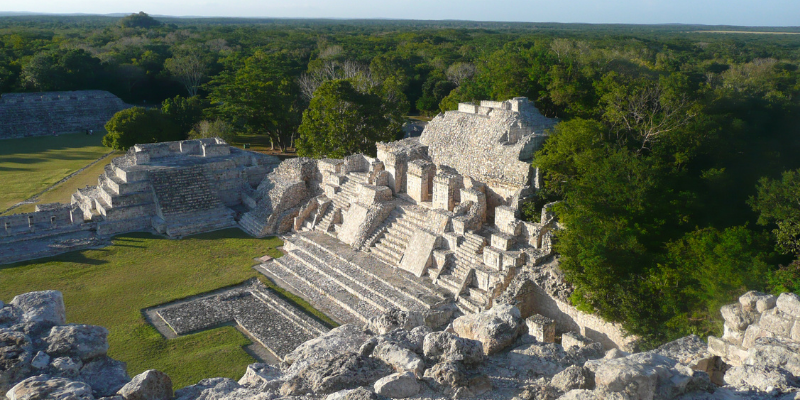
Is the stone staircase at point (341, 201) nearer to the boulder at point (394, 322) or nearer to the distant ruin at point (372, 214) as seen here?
the distant ruin at point (372, 214)

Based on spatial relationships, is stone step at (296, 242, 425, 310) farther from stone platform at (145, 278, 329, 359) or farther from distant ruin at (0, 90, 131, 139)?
distant ruin at (0, 90, 131, 139)

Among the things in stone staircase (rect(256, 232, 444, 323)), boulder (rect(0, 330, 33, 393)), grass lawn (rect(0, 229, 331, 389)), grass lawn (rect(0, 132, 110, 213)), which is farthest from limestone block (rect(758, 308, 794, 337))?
grass lawn (rect(0, 132, 110, 213))

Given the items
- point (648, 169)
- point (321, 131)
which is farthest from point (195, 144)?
point (648, 169)

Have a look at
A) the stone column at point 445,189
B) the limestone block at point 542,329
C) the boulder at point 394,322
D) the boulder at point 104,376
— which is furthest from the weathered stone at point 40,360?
the stone column at point 445,189

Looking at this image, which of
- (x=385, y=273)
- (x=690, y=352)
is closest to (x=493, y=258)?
(x=385, y=273)

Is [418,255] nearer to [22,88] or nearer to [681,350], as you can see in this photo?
[681,350]

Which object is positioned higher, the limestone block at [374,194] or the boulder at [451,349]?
the boulder at [451,349]
